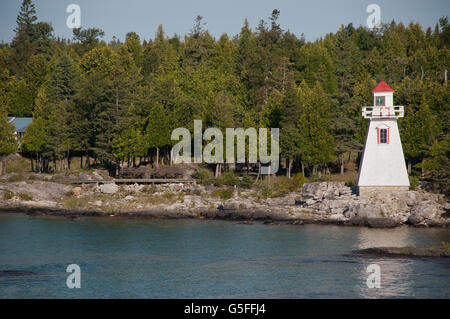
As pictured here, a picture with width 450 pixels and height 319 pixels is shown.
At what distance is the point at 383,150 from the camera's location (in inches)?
1887

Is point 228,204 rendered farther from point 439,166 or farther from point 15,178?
point 15,178

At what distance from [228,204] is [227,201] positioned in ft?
5.16

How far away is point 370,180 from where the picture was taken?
48.5 metres

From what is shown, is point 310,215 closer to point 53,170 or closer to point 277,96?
point 277,96

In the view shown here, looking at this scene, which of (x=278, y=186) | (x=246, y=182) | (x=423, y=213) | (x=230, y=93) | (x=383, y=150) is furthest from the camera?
(x=230, y=93)

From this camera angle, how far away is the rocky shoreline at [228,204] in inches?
1827

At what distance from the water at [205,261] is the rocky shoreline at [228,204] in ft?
6.24

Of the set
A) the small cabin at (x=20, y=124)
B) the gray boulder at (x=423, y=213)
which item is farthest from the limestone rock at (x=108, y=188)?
the gray boulder at (x=423, y=213)

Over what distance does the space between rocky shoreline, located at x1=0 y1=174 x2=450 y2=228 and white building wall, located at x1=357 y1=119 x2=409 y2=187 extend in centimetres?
128

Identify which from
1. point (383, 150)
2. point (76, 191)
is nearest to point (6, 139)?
point (76, 191)

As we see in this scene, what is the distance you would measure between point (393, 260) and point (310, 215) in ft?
48.6

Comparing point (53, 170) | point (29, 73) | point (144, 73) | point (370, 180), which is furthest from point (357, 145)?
point (29, 73)

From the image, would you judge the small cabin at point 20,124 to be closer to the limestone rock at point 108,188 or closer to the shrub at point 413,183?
the limestone rock at point 108,188

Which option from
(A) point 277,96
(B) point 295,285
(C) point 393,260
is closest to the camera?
(B) point 295,285
